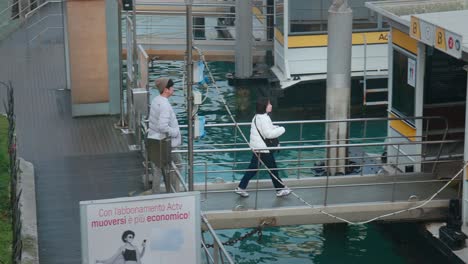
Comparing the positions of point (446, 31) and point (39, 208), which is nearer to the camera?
point (446, 31)

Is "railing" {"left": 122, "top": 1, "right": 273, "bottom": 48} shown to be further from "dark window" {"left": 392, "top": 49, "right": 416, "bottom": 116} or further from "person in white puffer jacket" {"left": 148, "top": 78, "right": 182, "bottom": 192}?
"person in white puffer jacket" {"left": 148, "top": 78, "right": 182, "bottom": 192}

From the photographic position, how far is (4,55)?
28.1 meters

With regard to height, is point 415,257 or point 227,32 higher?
point 227,32

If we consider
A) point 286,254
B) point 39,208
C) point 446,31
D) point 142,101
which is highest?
point 446,31

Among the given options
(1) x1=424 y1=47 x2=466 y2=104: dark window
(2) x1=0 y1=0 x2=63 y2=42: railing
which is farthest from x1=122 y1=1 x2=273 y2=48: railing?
(1) x1=424 y1=47 x2=466 y2=104: dark window

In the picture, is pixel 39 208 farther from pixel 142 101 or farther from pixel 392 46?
pixel 392 46

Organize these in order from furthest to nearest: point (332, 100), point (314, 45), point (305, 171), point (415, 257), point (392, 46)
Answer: point (314, 45) → point (305, 171) → point (332, 100) → point (392, 46) → point (415, 257)

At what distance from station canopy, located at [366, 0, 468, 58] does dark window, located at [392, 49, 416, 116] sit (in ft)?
2.28

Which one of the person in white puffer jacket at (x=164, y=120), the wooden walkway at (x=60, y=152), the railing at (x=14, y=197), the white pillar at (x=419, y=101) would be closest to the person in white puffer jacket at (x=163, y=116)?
the person in white puffer jacket at (x=164, y=120)

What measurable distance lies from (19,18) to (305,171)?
45.6 feet

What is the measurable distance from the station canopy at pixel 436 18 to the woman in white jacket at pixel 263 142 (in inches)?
98.4

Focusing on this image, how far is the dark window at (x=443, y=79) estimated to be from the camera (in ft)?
57.1

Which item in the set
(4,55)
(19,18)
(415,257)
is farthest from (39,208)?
(19,18)

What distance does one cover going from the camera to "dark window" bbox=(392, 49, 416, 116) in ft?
58.2
